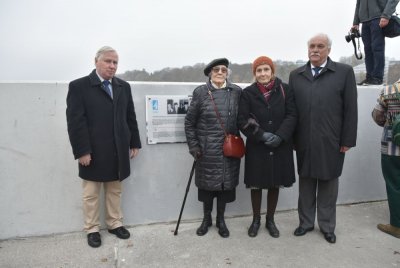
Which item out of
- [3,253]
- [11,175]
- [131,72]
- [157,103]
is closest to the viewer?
[3,253]

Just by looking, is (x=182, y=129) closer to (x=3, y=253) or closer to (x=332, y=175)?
(x=332, y=175)

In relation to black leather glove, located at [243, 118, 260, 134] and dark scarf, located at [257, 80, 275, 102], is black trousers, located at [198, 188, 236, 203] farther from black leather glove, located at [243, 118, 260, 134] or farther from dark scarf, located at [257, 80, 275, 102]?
dark scarf, located at [257, 80, 275, 102]

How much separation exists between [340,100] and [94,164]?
239 centimetres

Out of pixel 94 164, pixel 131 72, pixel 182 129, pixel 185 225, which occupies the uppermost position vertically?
pixel 131 72

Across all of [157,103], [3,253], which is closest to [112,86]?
[157,103]

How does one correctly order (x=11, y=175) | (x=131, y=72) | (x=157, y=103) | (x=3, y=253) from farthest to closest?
1. (x=131, y=72)
2. (x=157, y=103)
3. (x=11, y=175)
4. (x=3, y=253)

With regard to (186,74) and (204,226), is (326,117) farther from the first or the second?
(186,74)

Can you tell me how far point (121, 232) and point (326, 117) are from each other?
7.63 feet

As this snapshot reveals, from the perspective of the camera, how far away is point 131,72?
4.37m

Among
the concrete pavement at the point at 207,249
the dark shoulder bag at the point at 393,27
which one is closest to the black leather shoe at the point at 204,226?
the concrete pavement at the point at 207,249

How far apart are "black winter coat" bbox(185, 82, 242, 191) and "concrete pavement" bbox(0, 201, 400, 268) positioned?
591 millimetres

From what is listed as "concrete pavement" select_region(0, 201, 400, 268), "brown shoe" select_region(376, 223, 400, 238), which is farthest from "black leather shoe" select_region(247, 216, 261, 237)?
"brown shoe" select_region(376, 223, 400, 238)

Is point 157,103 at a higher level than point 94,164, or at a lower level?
higher

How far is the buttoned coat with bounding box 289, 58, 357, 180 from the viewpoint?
10.5ft
